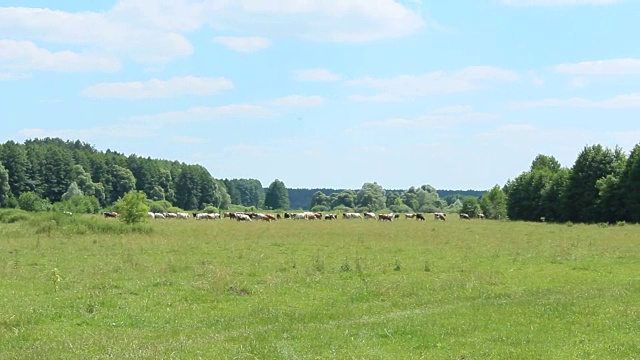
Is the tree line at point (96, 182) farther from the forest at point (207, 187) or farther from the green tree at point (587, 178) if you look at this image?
the green tree at point (587, 178)

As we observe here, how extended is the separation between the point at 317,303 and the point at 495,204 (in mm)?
94354

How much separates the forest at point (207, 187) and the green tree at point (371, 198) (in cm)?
30

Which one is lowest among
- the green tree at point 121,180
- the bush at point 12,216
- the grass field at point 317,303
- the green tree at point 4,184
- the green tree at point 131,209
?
the grass field at point 317,303

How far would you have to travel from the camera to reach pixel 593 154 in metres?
77.8

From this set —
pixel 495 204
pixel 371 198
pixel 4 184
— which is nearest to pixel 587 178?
pixel 495 204

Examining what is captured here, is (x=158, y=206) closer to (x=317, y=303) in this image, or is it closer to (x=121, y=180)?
(x=121, y=180)

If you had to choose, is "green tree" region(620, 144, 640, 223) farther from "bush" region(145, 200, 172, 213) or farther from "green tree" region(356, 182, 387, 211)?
"green tree" region(356, 182, 387, 211)

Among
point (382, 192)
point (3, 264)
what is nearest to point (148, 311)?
point (3, 264)

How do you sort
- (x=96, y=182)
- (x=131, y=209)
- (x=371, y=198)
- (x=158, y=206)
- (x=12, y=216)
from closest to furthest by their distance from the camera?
(x=131, y=209), (x=12, y=216), (x=158, y=206), (x=96, y=182), (x=371, y=198)

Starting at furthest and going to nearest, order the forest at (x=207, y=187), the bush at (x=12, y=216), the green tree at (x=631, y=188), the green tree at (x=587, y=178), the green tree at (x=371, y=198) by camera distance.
Result: the green tree at (x=371, y=198) < the green tree at (x=587, y=178) < the forest at (x=207, y=187) < the green tree at (x=631, y=188) < the bush at (x=12, y=216)

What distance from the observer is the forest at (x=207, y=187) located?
72312 mm

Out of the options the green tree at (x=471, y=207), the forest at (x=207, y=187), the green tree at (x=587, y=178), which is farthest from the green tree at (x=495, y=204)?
the green tree at (x=587, y=178)

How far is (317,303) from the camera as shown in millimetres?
18688

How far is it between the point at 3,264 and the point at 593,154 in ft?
229
